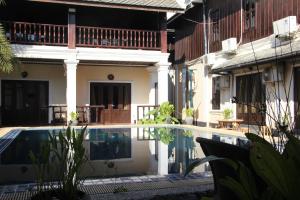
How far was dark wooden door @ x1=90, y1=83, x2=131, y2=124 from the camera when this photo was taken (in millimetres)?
17686

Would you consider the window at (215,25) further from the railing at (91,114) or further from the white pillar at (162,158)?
the white pillar at (162,158)

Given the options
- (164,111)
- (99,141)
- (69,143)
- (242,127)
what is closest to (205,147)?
(69,143)

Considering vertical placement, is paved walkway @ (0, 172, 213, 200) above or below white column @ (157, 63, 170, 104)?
below

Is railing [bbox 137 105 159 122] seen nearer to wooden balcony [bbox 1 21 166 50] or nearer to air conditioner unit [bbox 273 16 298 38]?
wooden balcony [bbox 1 21 166 50]

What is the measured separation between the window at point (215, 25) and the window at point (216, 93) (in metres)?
1.80

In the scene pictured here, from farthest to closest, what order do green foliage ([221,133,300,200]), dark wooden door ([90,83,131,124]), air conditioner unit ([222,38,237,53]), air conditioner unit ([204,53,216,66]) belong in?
dark wooden door ([90,83,131,124]) → air conditioner unit ([204,53,216,66]) → air conditioner unit ([222,38,237,53]) → green foliage ([221,133,300,200])

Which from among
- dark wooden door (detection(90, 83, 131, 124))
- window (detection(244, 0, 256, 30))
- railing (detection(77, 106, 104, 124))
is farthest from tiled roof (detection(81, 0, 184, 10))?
railing (detection(77, 106, 104, 124))

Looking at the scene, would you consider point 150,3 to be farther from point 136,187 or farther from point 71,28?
point 136,187

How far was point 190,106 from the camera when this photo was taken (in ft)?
59.9

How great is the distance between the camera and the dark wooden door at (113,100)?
17.7 m

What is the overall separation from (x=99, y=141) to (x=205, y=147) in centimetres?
899

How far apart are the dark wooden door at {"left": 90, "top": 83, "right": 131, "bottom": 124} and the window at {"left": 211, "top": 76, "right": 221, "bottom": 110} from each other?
4444 mm

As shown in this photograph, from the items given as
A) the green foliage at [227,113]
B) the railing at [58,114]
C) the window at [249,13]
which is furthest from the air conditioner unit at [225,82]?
the railing at [58,114]

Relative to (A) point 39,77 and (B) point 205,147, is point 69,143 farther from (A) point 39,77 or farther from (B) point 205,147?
(A) point 39,77
